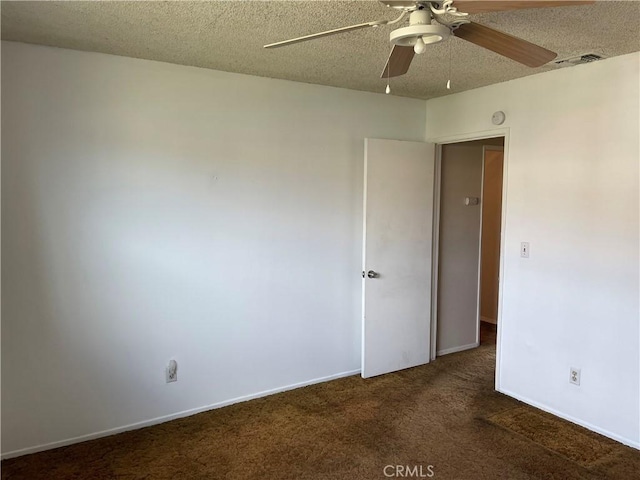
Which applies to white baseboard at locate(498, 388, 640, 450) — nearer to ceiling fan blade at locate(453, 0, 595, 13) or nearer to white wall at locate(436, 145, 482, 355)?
white wall at locate(436, 145, 482, 355)

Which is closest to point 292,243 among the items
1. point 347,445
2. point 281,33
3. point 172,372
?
point 172,372

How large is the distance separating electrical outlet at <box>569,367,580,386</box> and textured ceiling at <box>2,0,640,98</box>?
6.51 ft

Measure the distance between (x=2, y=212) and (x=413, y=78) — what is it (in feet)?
9.02

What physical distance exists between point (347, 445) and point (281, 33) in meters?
2.36

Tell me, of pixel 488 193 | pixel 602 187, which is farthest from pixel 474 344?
pixel 602 187

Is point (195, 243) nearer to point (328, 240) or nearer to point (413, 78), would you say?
point (328, 240)

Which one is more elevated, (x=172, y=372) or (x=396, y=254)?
(x=396, y=254)

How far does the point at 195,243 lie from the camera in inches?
125

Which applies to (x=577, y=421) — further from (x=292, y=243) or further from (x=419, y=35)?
→ (x=419, y=35)

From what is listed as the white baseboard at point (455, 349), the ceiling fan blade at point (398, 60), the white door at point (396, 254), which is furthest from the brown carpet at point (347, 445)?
the ceiling fan blade at point (398, 60)

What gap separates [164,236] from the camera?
3.08 m

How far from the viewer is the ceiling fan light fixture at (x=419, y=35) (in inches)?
66.6

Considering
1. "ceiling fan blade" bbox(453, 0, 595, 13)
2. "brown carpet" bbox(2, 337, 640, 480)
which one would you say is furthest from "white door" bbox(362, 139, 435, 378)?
"ceiling fan blade" bbox(453, 0, 595, 13)

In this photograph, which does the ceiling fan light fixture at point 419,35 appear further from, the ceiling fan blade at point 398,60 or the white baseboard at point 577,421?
the white baseboard at point 577,421
